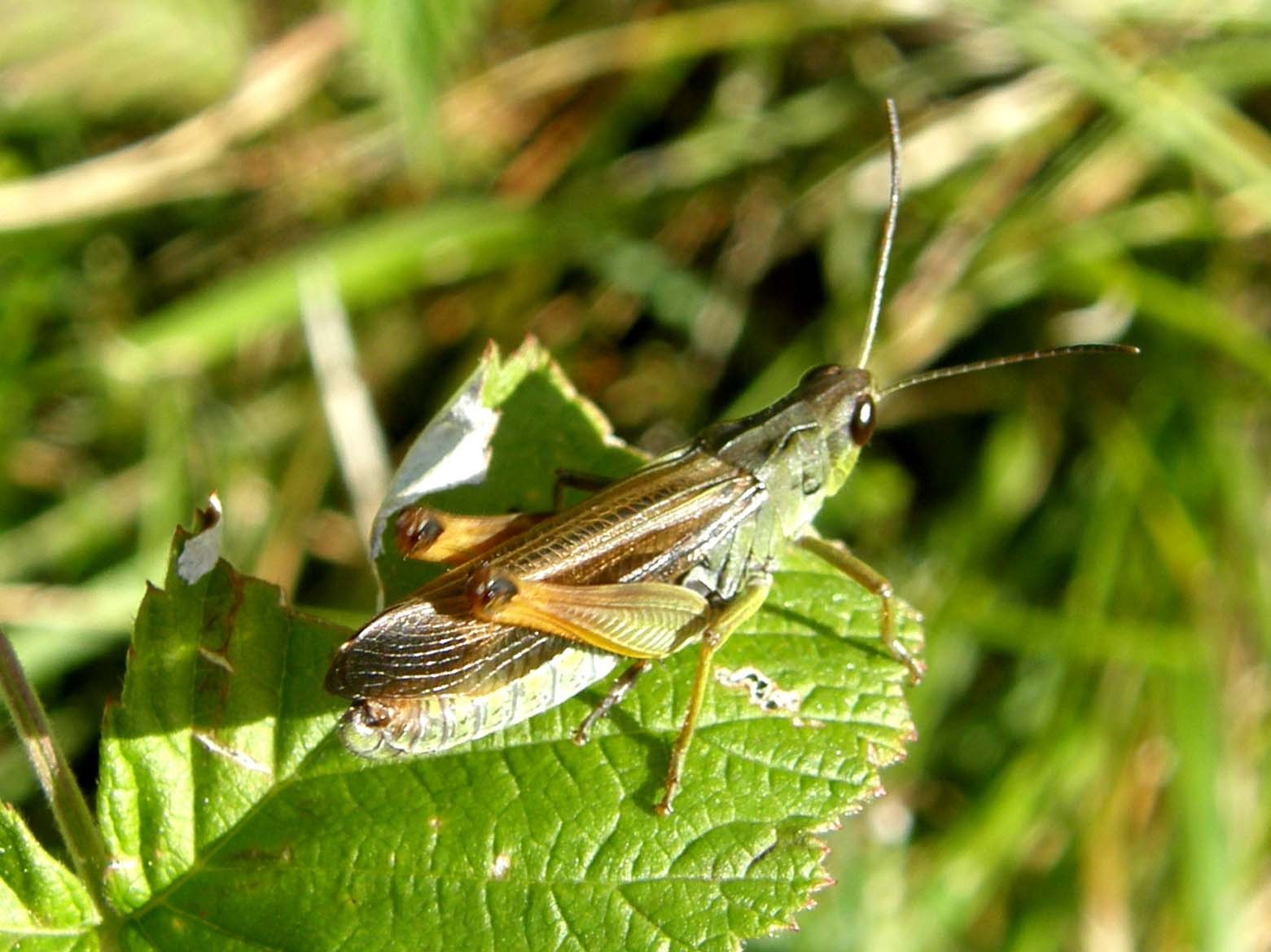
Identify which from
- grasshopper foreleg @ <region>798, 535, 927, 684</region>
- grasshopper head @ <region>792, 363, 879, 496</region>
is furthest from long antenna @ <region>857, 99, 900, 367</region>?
grasshopper foreleg @ <region>798, 535, 927, 684</region>

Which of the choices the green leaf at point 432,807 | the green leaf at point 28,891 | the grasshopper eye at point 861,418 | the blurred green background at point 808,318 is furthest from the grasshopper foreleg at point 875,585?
the green leaf at point 28,891

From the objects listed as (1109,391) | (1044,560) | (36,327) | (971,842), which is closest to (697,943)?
(971,842)

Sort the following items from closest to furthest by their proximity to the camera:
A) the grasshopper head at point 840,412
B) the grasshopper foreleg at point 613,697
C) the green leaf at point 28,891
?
the green leaf at point 28,891 < the grasshopper foreleg at point 613,697 < the grasshopper head at point 840,412

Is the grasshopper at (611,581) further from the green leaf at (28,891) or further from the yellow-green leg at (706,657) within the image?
the green leaf at (28,891)

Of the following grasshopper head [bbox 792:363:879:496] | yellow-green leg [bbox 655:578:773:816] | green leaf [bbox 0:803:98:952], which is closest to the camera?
green leaf [bbox 0:803:98:952]

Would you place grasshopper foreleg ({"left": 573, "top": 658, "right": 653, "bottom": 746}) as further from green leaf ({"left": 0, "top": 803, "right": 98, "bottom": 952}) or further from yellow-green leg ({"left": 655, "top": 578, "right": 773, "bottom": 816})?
green leaf ({"left": 0, "top": 803, "right": 98, "bottom": 952})

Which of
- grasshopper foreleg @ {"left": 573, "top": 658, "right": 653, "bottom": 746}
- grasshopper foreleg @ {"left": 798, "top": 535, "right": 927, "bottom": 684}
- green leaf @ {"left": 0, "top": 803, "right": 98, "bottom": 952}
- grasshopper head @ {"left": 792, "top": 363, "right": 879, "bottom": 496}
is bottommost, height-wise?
green leaf @ {"left": 0, "top": 803, "right": 98, "bottom": 952}

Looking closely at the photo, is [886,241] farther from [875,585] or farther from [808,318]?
[808,318]
